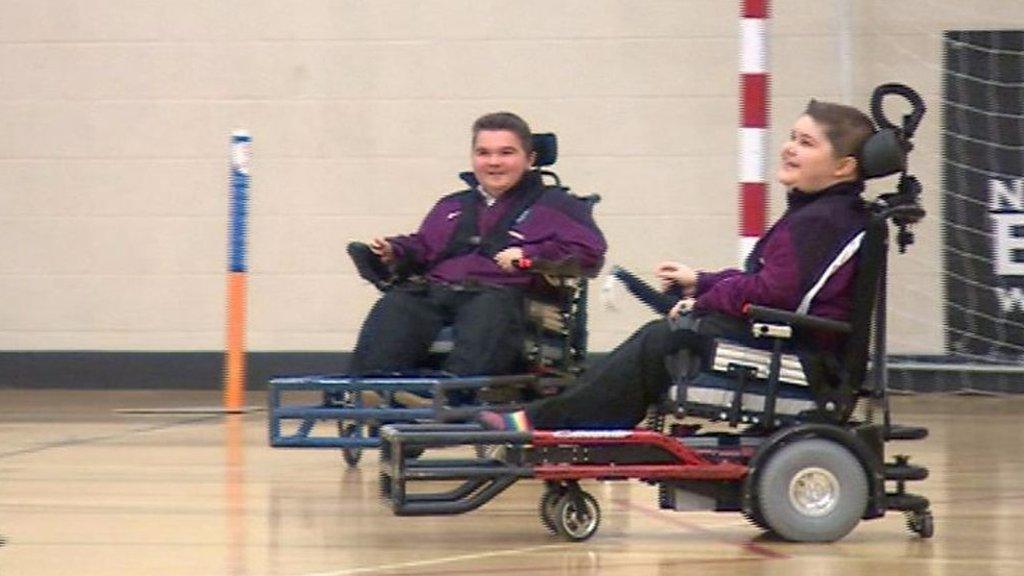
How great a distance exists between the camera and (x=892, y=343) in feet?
33.1

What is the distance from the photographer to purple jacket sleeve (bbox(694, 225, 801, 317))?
558 cm

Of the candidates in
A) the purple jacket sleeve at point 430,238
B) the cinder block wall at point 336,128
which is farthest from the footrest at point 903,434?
the cinder block wall at point 336,128

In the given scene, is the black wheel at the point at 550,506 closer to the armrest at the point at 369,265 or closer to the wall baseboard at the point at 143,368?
the armrest at the point at 369,265

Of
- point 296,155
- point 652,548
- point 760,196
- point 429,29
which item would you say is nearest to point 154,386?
point 296,155

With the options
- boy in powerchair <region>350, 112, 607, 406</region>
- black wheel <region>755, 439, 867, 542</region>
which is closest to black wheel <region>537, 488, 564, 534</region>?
black wheel <region>755, 439, 867, 542</region>

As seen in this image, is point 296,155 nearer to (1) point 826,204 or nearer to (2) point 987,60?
(2) point 987,60

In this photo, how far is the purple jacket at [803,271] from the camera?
5.58 m

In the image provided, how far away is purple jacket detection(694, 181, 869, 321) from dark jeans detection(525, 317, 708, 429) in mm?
156

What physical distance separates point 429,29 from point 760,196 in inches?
94.2

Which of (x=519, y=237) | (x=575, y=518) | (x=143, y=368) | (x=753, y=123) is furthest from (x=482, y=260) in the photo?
(x=143, y=368)

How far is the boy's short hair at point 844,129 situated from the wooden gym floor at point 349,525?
1.01 m

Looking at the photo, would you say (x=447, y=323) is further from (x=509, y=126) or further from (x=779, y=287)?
(x=779, y=287)

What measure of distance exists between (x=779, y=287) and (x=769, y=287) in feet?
0.08

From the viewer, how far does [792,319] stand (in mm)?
5477
